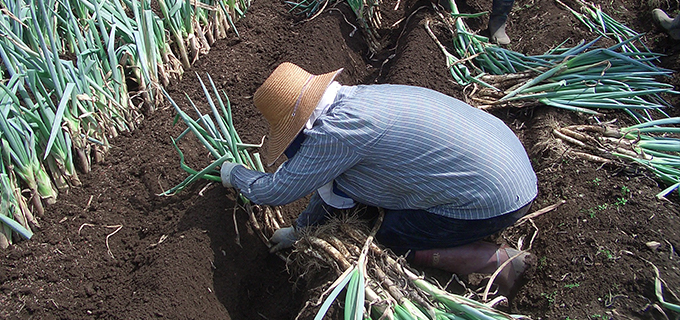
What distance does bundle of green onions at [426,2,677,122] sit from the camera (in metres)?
2.72

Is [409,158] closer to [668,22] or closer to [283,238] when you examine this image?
[283,238]

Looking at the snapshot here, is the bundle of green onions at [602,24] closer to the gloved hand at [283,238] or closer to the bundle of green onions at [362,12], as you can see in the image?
the bundle of green onions at [362,12]

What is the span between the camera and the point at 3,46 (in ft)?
7.01

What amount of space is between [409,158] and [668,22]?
2.52 m

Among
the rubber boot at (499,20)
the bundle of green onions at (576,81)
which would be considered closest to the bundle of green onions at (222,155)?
the bundle of green onions at (576,81)

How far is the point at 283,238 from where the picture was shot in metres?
2.21

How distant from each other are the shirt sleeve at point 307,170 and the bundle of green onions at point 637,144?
4.47 ft

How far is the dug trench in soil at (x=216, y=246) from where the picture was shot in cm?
194

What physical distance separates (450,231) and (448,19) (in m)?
1.86

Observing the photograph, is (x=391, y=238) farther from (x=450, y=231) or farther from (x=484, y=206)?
(x=484, y=206)

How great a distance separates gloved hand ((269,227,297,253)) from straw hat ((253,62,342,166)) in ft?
1.60

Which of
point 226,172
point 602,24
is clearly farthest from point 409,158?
point 602,24

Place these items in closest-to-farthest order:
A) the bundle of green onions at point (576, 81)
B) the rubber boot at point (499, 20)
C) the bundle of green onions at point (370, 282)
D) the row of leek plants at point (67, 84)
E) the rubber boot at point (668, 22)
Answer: the bundle of green onions at point (370, 282), the row of leek plants at point (67, 84), the bundle of green onions at point (576, 81), the rubber boot at point (668, 22), the rubber boot at point (499, 20)

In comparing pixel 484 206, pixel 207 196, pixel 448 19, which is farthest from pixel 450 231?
pixel 448 19
